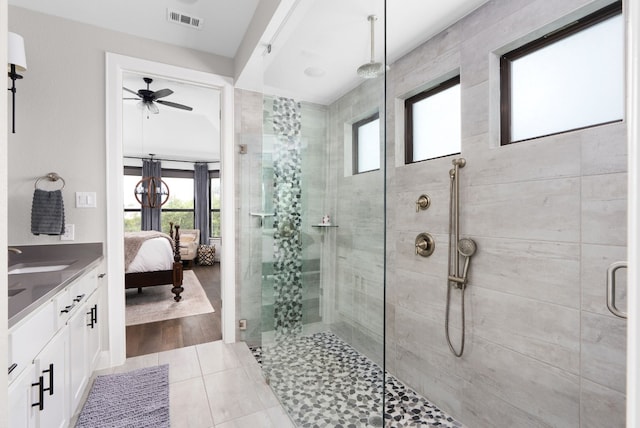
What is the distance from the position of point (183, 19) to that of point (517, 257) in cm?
268

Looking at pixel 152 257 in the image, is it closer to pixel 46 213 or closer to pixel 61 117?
pixel 46 213

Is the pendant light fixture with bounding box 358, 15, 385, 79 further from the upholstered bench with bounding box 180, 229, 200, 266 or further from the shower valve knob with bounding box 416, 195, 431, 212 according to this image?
the upholstered bench with bounding box 180, 229, 200, 266

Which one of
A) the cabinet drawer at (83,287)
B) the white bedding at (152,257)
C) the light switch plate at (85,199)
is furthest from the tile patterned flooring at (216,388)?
the white bedding at (152,257)

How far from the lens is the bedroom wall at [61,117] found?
2.15 meters

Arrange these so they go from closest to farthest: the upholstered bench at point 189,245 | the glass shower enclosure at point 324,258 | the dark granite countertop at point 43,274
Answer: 1. the dark granite countertop at point 43,274
2. the glass shower enclosure at point 324,258
3. the upholstered bench at point 189,245

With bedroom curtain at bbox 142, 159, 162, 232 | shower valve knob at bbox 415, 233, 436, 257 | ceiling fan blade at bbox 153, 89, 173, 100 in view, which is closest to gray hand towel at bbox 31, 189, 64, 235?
ceiling fan blade at bbox 153, 89, 173, 100

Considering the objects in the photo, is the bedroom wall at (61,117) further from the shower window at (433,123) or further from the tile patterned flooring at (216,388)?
the shower window at (433,123)

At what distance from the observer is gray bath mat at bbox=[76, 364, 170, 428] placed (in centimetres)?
175

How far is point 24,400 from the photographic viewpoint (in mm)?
1055

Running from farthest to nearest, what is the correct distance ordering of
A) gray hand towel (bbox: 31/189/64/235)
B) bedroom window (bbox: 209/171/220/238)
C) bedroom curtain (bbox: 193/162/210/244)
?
1. bedroom window (bbox: 209/171/220/238)
2. bedroom curtain (bbox: 193/162/210/244)
3. gray hand towel (bbox: 31/189/64/235)

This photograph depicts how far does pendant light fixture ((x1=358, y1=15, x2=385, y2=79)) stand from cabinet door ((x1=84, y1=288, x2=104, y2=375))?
2077mm

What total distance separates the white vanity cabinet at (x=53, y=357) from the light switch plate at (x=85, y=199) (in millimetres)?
579

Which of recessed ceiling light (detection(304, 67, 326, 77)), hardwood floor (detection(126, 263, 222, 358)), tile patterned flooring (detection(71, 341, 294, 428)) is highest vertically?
recessed ceiling light (detection(304, 67, 326, 77))

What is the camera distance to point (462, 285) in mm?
1811
